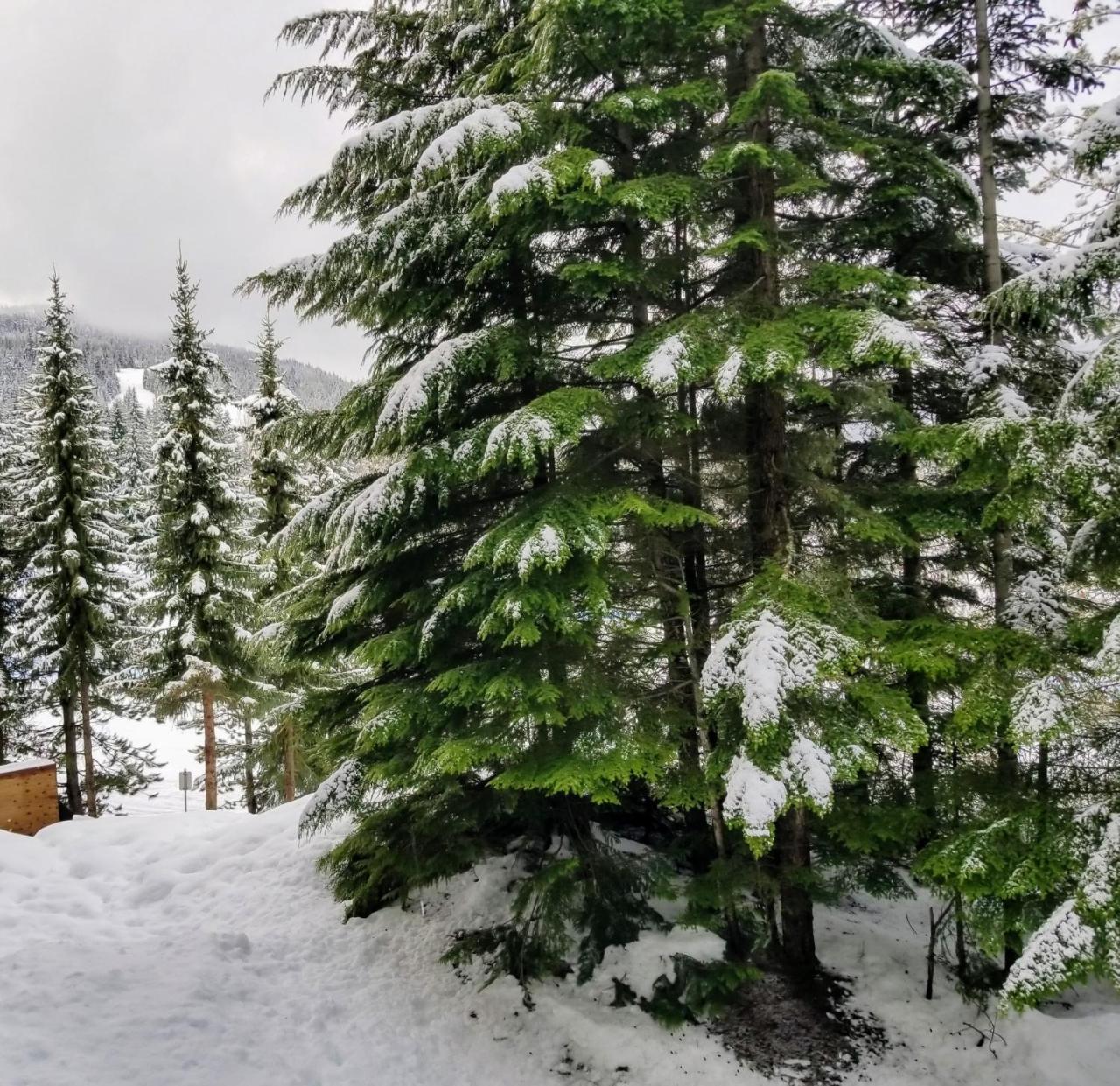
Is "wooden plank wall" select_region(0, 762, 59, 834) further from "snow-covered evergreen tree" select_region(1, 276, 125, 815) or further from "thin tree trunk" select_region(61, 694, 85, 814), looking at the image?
"thin tree trunk" select_region(61, 694, 85, 814)

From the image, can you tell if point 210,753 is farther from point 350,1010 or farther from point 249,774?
point 350,1010

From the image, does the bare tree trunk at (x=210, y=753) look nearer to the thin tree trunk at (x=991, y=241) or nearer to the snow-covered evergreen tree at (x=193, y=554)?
the snow-covered evergreen tree at (x=193, y=554)

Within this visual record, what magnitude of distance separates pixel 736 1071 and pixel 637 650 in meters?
3.75

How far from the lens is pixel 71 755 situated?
1744cm

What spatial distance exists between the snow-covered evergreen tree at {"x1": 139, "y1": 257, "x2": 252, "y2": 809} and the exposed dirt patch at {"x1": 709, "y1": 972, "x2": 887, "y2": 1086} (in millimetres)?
13483

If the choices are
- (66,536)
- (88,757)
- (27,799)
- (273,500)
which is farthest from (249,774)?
(273,500)

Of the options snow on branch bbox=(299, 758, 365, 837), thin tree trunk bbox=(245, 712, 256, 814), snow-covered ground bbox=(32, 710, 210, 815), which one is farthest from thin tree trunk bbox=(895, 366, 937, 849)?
snow-covered ground bbox=(32, 710, 210, 815)

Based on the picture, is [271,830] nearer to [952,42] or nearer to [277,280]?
[277,280]

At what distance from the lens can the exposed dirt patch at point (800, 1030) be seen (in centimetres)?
575

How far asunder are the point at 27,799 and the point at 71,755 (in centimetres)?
711

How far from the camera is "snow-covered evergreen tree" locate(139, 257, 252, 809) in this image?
1554 cm

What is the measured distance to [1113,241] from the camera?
418 centimetres

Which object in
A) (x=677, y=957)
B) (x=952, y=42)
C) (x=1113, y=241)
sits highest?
(x=952, y=42)

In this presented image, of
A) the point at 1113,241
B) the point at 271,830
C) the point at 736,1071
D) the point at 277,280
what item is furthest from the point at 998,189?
the point at 271,830
